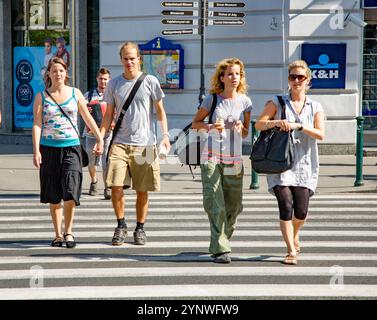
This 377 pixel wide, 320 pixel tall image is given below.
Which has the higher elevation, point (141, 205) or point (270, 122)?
point (270, 122)

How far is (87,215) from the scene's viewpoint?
12.3 metres

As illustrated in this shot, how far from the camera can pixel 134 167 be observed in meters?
9.70

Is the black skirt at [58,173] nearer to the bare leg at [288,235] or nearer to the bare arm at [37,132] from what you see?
the bare arm at [37,132]

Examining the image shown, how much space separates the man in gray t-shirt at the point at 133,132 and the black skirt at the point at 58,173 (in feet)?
1.25

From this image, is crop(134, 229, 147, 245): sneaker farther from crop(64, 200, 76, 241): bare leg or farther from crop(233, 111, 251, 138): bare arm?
crop(233, 111, 251, 138): bare arm

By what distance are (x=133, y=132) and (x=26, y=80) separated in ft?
53.4

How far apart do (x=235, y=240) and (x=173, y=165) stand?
27.6 ft

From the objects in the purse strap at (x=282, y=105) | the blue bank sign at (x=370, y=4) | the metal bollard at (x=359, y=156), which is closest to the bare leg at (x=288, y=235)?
the purse strap at (x=282, y=105)

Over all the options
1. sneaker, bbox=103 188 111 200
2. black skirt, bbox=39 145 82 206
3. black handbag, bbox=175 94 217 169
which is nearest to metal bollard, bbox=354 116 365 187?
black handbag, bbox=175 94 217 169

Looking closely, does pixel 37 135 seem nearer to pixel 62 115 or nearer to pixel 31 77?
pixel 62 115

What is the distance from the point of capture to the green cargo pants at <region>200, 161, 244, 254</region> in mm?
8812

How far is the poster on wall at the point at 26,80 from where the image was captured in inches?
989

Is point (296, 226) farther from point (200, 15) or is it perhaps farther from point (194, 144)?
point (200, 15)

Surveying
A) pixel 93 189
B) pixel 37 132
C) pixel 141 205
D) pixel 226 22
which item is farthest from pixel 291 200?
pixel 226 22
